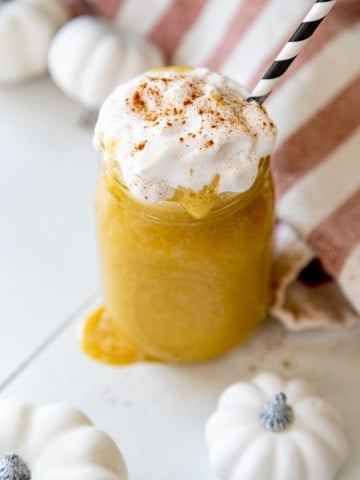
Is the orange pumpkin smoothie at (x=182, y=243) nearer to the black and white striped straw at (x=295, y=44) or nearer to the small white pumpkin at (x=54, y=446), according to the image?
the black and white striped straw at (x=295, y=44)

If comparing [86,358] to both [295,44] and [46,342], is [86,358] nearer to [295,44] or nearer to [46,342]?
[46,342]

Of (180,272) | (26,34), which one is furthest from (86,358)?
(26,34)

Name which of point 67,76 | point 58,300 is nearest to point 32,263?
point 58,300

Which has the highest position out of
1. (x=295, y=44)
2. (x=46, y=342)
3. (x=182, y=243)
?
(x=295, y=44)

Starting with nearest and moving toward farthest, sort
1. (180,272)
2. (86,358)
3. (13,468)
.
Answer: (13,468) → (180,272) → (86,358)

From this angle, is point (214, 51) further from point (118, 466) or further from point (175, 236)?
point (118, 466)

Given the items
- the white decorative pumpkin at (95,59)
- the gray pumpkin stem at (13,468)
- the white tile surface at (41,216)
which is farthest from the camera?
the white decorative pumpkin at (95,59)

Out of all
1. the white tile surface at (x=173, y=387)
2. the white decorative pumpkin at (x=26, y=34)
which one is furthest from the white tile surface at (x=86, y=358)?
the white decorative pumpkin at (x=26, y=34)
